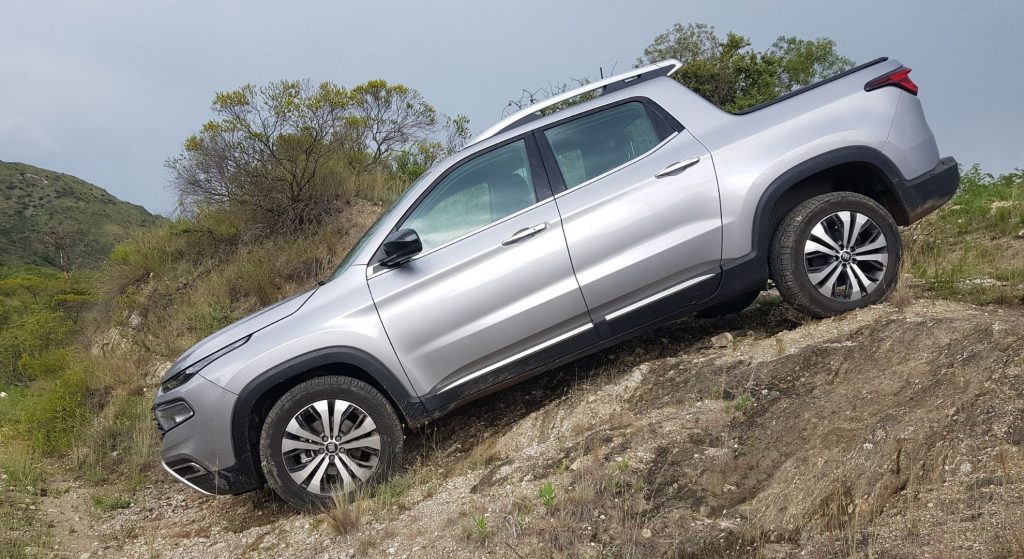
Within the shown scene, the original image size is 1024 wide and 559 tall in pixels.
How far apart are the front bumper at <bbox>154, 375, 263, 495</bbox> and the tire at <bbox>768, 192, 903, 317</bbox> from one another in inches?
138

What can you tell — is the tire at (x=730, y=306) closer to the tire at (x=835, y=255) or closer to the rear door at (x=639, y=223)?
the tire at (x=835, y=255)

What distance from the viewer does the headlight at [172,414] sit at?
13.9 ft

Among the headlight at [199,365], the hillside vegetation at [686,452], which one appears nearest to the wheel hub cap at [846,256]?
the hillside vegetation at [686,452]

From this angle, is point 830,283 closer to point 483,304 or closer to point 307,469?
point 483,304

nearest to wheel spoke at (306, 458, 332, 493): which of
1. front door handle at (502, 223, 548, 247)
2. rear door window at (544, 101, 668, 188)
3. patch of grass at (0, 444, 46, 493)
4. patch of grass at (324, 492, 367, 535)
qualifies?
patch of grass at (324, 492, 367, 535)

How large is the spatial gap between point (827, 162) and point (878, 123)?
423 millimetres

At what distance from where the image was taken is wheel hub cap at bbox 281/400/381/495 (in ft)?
13.7

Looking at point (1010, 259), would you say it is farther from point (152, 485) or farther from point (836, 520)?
point (152, 485)

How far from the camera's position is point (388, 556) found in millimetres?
3445

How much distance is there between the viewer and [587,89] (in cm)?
458

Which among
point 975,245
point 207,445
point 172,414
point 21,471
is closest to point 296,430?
point 207,445

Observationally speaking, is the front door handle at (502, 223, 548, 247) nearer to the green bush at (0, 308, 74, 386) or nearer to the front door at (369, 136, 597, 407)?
the front door at (369, 136, 597, 407)

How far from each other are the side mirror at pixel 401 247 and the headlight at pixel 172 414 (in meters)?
1.45

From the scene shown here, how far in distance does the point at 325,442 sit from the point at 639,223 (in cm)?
228
